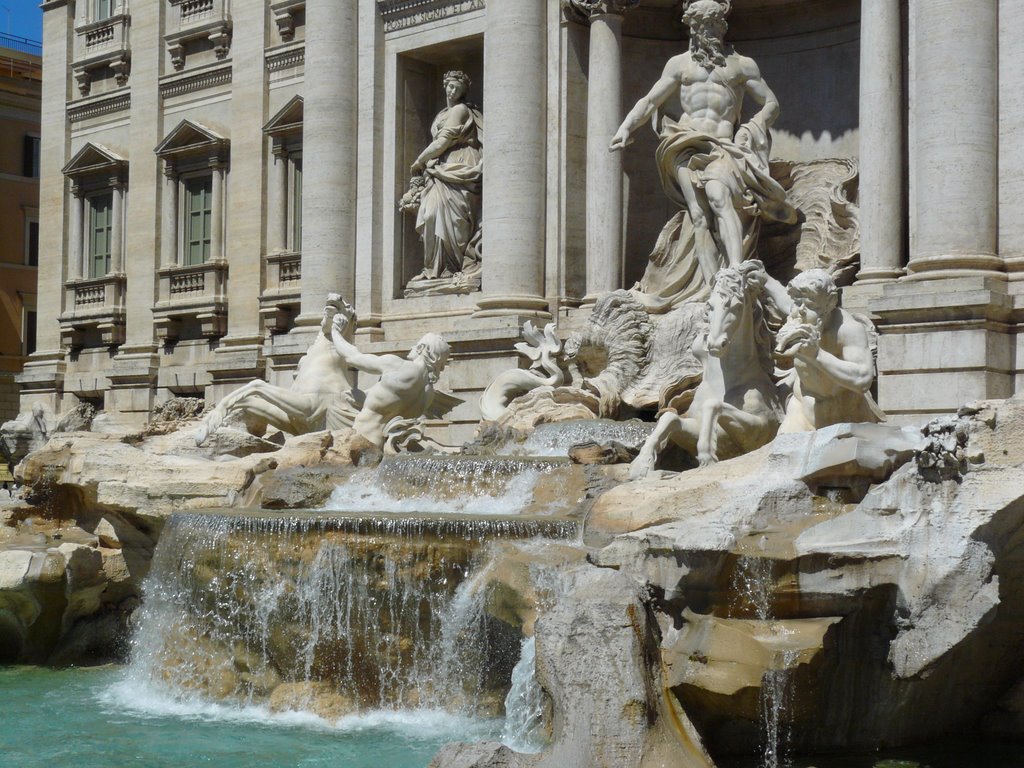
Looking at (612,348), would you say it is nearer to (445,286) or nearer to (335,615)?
(445,286)

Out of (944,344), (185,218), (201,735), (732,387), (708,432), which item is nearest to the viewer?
(201,735)

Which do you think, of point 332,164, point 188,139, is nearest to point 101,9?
point 188,139

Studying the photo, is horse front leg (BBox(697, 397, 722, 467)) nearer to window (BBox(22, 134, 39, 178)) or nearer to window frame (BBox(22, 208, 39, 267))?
window frame (BBox(22, 208, 39, 267))

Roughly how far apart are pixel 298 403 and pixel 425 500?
397 cm

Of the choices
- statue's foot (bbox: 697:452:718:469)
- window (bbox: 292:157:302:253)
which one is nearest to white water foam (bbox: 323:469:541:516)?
statue's foot (bbox: 697:452:718:469)

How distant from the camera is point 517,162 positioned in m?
17.3

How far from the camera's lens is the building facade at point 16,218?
120ft

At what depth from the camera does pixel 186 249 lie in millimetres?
24328

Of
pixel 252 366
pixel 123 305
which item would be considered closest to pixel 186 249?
pixel 123 305

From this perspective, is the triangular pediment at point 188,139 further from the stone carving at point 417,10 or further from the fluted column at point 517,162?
the fluted column at point 517,162

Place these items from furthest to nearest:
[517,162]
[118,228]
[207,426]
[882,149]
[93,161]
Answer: [93,161] → [118,228] → [517,162] → [207,426] → [882,149]

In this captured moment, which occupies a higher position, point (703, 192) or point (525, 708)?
point (703, 192)

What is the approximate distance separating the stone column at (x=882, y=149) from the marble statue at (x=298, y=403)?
5768 mm

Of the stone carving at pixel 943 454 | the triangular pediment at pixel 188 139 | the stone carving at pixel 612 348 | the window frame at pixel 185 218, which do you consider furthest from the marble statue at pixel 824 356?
the window frame at pixel 185 218
